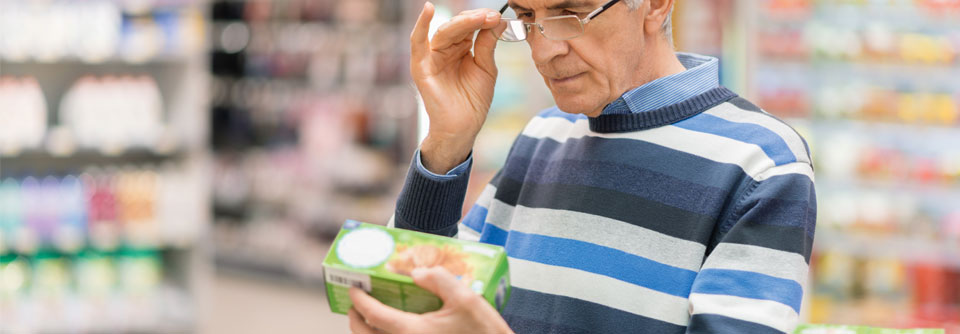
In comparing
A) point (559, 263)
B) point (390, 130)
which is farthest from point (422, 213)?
point (390, 130)

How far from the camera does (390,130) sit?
660cm

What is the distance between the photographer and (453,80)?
1.61m

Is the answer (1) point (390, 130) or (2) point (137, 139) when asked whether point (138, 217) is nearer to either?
(2) point (137, 139)

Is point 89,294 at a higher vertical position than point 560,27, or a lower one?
lower

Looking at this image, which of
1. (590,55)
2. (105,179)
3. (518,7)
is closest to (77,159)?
(105,179)

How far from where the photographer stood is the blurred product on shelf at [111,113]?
439 cm

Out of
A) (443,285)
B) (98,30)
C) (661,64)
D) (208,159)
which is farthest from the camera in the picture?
(208,159)

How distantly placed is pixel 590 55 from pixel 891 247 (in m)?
4.06

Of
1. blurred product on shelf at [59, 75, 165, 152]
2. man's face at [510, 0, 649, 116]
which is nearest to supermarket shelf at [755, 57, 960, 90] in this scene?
blurred product on shelf at [59, 75, 165, 152]

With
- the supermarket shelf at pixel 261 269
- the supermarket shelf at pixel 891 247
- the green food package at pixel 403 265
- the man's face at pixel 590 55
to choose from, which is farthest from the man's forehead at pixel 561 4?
the supermarket shelf at pixel 261 269

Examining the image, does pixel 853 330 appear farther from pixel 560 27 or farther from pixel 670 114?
pixel 560 27

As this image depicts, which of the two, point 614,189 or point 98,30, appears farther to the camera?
point 98,30

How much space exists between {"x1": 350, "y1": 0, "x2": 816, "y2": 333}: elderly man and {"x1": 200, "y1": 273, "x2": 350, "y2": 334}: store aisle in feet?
13.0

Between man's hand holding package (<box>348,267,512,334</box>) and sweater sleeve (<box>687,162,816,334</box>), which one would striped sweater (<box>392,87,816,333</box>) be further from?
man's hand holding package (<box>348,267,512,334</box>)
